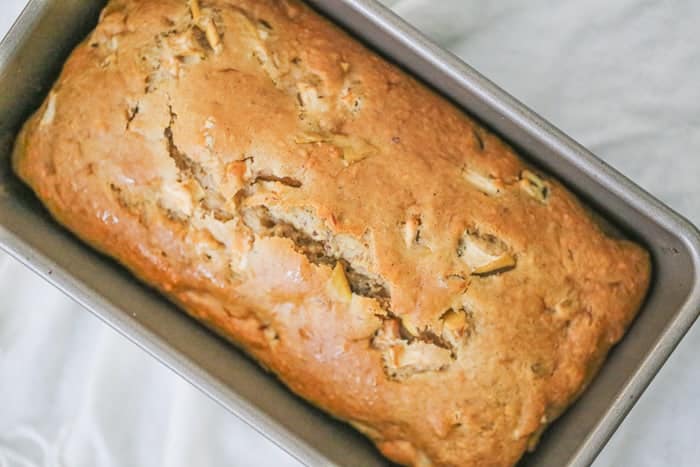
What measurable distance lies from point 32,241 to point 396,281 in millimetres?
568

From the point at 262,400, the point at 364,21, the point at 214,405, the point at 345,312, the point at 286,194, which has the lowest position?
the point at 214,405

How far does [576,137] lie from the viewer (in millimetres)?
1743

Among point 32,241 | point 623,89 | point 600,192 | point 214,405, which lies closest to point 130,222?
point 32,241

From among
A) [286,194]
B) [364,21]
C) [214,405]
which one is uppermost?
[364,21]

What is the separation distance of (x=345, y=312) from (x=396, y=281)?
9cm

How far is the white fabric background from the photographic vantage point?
67.8 inches

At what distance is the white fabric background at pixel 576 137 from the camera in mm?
1722

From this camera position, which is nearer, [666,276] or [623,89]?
[666,276]

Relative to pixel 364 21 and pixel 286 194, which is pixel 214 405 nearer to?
pixel 286 194

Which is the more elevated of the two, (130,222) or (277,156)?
(277,156)

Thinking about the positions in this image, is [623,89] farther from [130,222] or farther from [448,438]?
[130,222]

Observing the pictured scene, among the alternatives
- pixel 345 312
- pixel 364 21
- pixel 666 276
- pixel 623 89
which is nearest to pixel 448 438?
pixel 345 312

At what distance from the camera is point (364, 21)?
145 centimetres

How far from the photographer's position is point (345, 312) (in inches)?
53.6
